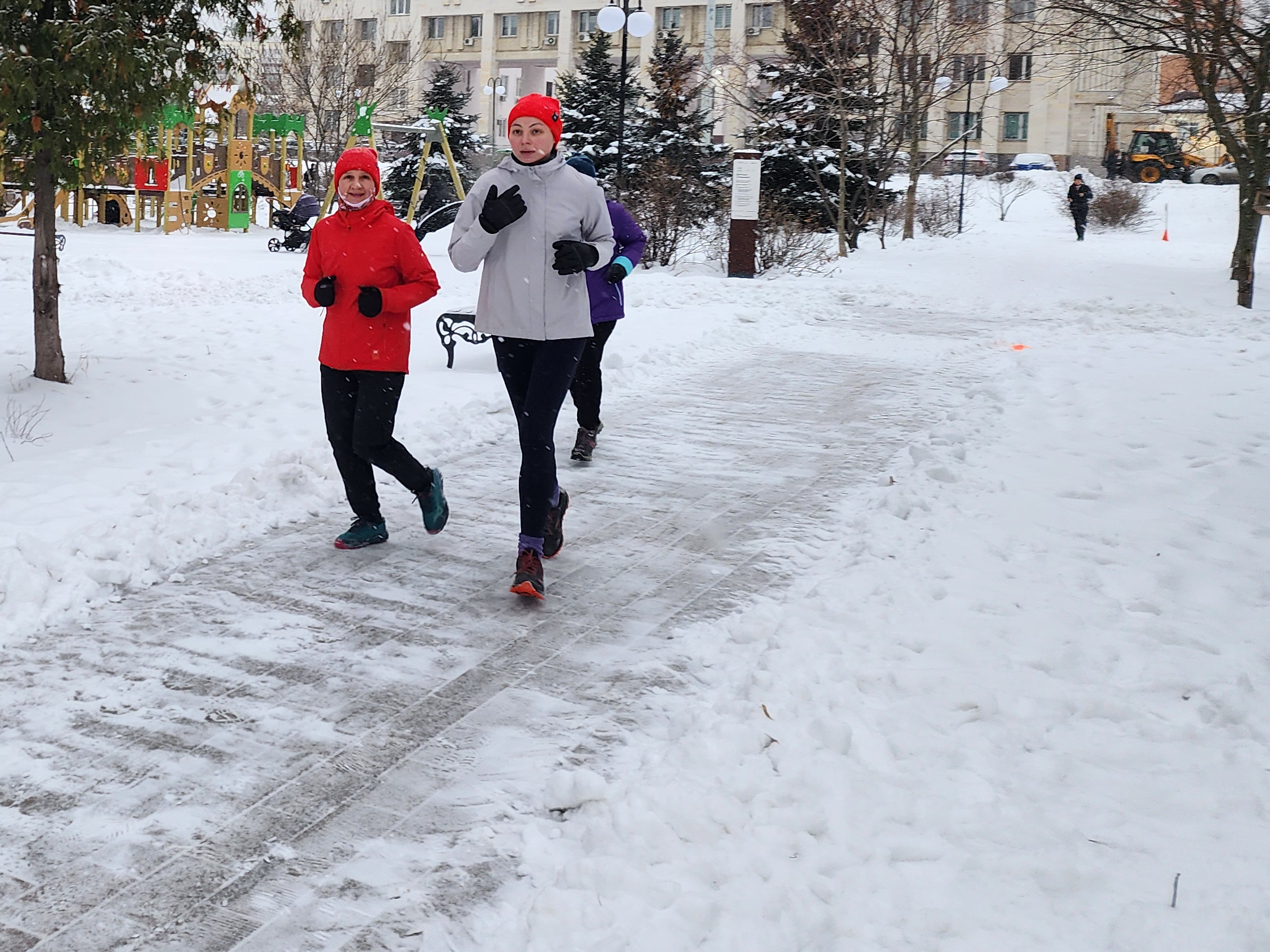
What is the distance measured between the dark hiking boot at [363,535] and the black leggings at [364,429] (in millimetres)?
77

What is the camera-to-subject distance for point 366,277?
5.30m

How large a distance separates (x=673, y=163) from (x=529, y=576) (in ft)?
77.2

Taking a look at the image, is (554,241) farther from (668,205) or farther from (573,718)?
(668,205)

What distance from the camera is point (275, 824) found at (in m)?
3.26

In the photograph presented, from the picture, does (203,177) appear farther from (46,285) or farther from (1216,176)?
(1216,176)

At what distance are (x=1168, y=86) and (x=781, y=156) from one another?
8.42m

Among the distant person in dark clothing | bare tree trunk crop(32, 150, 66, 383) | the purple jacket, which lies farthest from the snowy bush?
bare tree trunk crop(32, 150, 66, 383)

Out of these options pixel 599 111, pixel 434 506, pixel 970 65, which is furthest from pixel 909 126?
pixel 434 506

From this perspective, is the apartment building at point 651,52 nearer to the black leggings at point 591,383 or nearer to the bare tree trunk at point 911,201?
the bare tree trunk at point 911,201

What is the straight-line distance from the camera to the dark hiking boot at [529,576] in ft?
16.4

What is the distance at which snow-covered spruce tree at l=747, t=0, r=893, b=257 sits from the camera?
27.0 m

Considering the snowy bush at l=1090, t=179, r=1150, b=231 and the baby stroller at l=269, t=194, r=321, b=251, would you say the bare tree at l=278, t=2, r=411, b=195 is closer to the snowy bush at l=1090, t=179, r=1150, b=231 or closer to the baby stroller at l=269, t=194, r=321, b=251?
the baby stroller at l=269, t=194, r=321, b=251

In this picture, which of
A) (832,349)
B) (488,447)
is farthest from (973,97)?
(488,447)

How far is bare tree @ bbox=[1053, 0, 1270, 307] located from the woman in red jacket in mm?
14472
